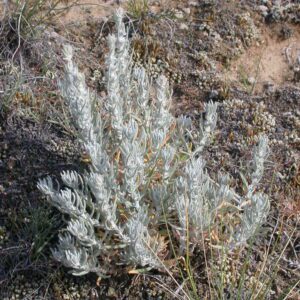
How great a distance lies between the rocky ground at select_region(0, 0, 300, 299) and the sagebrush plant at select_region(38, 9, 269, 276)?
26 cm

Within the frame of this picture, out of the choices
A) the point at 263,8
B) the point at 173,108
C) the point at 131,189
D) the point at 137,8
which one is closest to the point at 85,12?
the point at 137,8

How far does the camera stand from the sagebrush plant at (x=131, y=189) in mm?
2830

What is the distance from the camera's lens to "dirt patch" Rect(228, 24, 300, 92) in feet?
14.3

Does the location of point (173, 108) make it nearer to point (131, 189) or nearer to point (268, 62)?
point (268, 62)

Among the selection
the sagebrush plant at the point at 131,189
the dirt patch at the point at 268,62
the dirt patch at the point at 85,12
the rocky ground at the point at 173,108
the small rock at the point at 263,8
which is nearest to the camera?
the sagebrush plant at the point at 131,189

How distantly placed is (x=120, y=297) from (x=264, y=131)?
146 cm

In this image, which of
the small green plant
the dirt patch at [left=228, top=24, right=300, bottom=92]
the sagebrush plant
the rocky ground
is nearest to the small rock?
the rocky ground

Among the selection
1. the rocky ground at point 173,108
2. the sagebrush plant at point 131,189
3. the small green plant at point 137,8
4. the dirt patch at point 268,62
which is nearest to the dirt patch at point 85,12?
the rocky ground at point 173,108

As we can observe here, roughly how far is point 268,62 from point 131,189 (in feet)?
6.66

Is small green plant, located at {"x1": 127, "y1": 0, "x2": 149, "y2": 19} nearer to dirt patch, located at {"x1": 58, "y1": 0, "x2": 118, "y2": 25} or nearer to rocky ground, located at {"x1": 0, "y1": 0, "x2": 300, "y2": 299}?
rocky ground, located at {"x1": 0, "y1": 0, "x2": 300, "y2": 299}

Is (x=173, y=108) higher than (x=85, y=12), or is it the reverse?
(x=85, y=12)

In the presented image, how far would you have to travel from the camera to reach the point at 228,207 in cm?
319

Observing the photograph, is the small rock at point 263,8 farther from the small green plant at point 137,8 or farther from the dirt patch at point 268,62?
the small green plant at point 137,8

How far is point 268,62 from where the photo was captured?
177 inches
